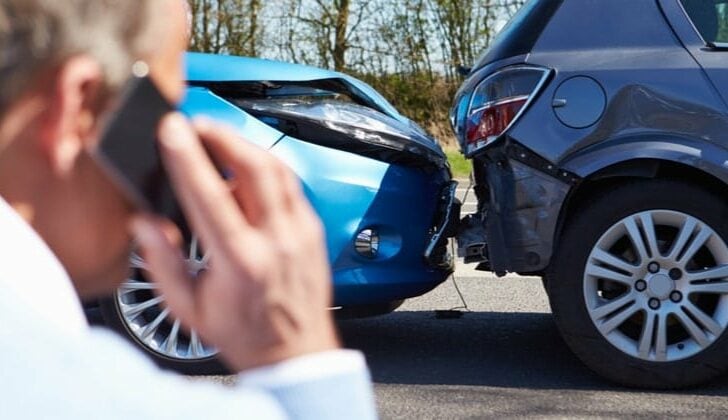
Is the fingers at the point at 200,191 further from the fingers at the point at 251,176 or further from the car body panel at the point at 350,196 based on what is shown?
the car body panel at the point at 350,196

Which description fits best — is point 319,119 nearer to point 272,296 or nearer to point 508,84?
point 508,84

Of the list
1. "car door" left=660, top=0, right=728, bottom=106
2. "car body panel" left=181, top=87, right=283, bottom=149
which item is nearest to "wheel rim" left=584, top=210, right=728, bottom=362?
"car door" left=660, top=0, right=728, bottom=106

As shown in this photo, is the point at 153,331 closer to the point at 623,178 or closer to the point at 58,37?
the point at 623,178

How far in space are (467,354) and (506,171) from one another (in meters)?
0.99

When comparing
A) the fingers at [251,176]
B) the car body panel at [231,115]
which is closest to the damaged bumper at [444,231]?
the car body panel at [231,115]

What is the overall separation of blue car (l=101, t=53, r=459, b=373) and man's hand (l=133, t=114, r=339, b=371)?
3.64 metres

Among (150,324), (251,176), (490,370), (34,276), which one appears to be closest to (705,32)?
(490,370)

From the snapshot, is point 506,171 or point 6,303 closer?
point 6,303

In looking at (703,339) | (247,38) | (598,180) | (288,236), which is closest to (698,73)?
(598,180)

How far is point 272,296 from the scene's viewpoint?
33.3 inches

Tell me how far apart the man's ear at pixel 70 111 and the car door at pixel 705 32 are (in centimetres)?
379

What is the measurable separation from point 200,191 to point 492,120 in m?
3.80

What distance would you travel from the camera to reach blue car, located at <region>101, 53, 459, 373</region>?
459 centimetres

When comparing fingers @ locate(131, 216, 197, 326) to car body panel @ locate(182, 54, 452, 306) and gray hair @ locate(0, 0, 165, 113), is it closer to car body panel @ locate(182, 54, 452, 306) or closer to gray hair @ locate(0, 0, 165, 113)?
gray hair @ locate(0, 0, 165, 113)
